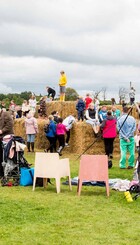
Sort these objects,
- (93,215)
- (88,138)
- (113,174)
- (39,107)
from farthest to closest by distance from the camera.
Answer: (39,107) < (88,138) < (113,174) < (93,215)

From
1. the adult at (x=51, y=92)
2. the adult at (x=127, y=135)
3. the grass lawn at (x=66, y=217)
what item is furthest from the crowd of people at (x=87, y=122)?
the grass lawn at (x=66, y=217)

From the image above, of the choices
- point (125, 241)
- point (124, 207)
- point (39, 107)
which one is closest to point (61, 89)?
point (39, 107)

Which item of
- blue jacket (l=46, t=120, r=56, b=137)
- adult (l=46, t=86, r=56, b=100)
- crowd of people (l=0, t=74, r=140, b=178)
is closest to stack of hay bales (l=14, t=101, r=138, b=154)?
crowd of people (l=0, t=74, r=140, b=178)

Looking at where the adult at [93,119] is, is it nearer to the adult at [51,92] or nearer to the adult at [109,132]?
the adult at [109,132]

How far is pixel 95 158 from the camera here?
9.81 metres

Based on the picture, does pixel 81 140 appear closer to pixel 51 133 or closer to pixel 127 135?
pixel 51 133

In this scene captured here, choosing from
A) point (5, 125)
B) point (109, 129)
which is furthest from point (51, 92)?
point (5, 125)

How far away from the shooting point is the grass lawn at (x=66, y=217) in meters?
6.60

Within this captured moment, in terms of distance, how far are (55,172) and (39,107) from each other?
16.5 meters

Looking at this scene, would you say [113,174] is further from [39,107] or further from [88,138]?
[39,107]

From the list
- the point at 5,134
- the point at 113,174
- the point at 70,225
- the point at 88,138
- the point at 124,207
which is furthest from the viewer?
the point at 88,138

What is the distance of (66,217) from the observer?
7.85 metres

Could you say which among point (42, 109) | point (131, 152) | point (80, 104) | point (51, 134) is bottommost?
point (131, 152)

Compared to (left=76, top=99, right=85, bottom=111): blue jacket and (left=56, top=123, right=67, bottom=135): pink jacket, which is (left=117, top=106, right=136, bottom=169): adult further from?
(left=76, top=99, right=85, bottom=111): blue jacket
